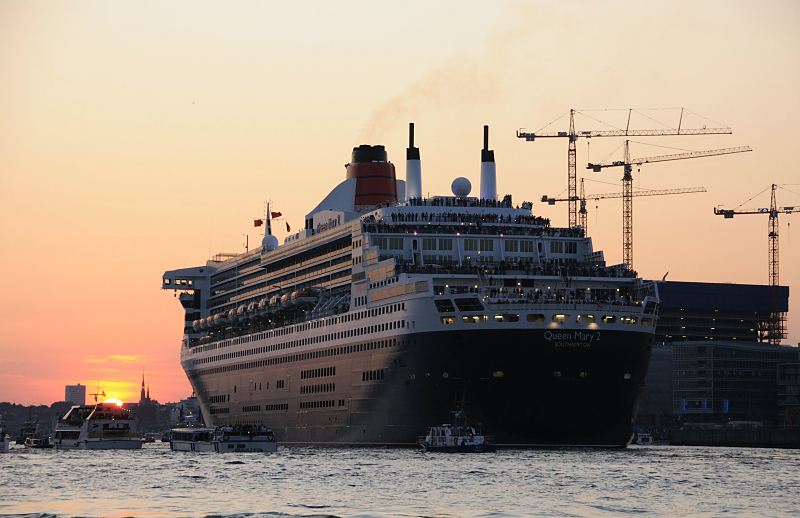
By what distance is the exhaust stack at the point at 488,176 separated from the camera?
471 feet

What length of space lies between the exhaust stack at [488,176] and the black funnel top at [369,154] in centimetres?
1270

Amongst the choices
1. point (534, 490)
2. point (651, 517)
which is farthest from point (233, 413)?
point (651, 517)

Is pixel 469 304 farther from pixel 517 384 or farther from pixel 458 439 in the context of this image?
pixel 458 439

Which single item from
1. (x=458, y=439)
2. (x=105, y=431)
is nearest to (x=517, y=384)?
(x=458, y=439)

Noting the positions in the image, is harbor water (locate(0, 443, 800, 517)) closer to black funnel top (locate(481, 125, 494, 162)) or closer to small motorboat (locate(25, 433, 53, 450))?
black funnel top (locate(481, 125, 494, 162))

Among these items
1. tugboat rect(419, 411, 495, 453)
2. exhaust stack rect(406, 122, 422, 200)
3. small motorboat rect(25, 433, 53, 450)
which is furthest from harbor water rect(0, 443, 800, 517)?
small motorboat rect(25, 433, 53, 450)

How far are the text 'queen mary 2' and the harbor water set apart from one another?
3.33 meters

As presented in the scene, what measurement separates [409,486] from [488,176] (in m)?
61.3

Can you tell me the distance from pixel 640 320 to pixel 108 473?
39.1m

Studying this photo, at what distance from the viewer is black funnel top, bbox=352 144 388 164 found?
15412 centimetres

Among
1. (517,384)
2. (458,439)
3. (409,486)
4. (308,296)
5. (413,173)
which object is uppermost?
(413,173)

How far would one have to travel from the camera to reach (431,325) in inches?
4530

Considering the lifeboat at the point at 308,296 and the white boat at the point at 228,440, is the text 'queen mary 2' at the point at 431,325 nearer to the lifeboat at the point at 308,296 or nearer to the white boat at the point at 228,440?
the lifeboat at the point at 308,296

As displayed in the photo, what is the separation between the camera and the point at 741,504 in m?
79.1
